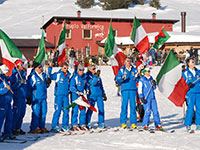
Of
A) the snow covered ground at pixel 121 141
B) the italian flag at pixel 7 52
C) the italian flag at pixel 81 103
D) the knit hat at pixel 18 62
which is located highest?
the italian flag at pixel 7 52

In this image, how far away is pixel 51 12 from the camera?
86.7 metres

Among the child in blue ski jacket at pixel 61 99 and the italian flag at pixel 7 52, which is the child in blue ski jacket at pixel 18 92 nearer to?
the italian flag at pixel 7 52

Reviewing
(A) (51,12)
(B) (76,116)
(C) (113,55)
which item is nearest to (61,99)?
(B) (76,116)

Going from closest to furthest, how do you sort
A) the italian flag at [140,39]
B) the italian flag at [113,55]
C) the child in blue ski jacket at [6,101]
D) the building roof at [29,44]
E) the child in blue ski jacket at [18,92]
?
1. the child in blue ski jacket at [6,101]
2. the child in blue ski jacket at [18,92]
3. the italian flag at [113,55]
4. the italian flag at [140,39]
5. the building roof at [29,44]

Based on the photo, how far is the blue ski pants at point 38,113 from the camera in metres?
10.6

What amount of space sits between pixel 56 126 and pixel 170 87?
120 inches

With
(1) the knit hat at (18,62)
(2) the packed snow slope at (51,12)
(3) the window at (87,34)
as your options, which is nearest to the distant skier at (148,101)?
(1) the knit hat at (18,62)

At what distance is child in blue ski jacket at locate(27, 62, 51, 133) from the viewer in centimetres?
1058

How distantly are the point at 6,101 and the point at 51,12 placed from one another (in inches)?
3101

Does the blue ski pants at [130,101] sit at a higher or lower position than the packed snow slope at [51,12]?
lower

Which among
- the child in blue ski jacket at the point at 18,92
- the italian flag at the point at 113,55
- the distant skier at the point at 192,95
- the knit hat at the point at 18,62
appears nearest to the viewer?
the child in blue ski jacket at the point at 18,92

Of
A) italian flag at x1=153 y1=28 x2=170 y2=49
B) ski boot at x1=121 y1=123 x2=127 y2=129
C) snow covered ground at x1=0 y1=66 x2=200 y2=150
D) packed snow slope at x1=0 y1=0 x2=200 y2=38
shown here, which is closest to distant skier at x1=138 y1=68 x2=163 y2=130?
snow covered ground at x1=0 y1=66 x2=200 y2=150

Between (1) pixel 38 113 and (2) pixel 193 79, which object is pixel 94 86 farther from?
(2) pixel 193 79

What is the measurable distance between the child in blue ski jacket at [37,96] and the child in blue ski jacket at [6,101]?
94 cm
